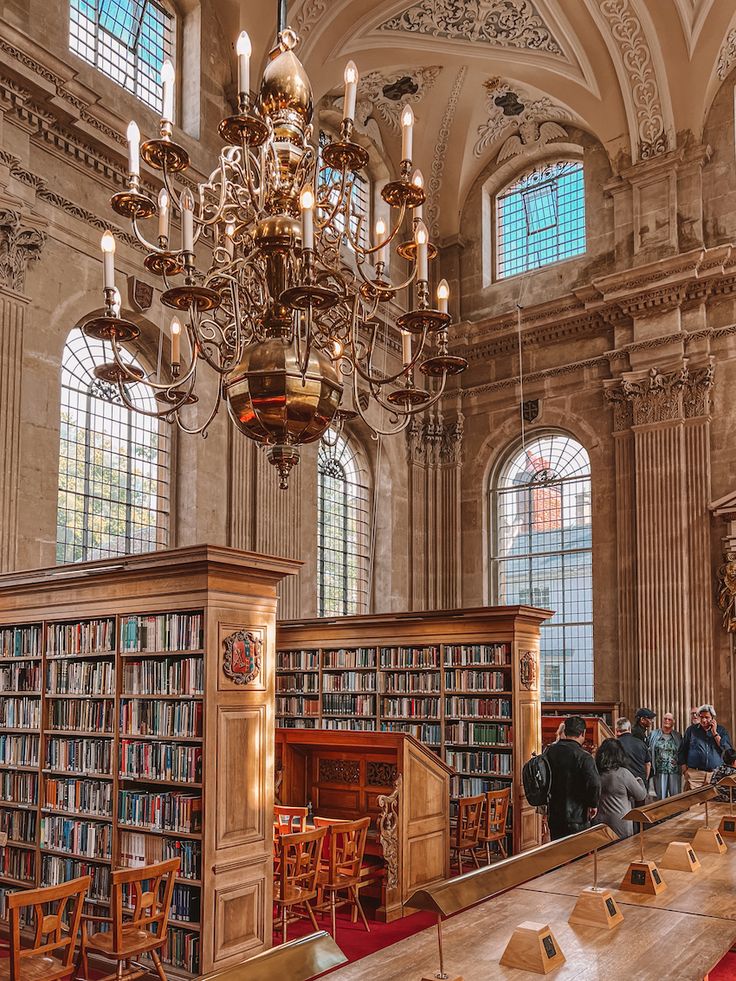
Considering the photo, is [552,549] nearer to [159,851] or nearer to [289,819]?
[289,819]

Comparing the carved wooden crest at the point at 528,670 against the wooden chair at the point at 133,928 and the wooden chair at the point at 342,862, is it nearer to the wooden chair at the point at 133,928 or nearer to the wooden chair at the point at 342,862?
the wooden chair at the point at 342,862

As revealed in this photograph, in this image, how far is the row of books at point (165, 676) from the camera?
617 centimetres

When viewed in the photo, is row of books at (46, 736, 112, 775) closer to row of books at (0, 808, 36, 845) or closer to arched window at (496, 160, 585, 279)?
row of books at (0, 808, 36, 845)

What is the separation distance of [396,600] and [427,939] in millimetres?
11381

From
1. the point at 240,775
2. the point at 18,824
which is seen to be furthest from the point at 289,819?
the point at 18,824

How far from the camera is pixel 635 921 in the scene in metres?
3.88

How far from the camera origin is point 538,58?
14.3 m

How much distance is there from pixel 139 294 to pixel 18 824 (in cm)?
598

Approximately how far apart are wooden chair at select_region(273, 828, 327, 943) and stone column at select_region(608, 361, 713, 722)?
7493 millimetres

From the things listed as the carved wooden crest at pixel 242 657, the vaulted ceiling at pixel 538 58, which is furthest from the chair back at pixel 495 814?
the vaulted ceiling at pixel 538 58

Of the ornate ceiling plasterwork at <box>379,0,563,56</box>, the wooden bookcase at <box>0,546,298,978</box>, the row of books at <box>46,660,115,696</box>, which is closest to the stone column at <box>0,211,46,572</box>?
the wooden bookcase at <box>0,546,298,978</box>

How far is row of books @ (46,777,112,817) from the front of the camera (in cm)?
655

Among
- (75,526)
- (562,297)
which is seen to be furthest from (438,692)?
(562,297)

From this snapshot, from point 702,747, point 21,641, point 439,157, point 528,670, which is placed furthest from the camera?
point 439,157
